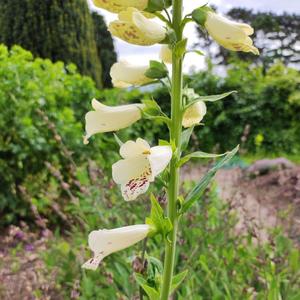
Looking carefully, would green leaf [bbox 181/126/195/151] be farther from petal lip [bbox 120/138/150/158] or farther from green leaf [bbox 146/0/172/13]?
green leaf [bbox 146/0/172/13]

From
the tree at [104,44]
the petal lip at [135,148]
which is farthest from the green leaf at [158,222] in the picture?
the tree at [104,44]

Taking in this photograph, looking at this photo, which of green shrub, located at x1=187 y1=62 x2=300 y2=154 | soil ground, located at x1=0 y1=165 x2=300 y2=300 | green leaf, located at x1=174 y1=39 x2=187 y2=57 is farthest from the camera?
green shrub, located at x1=187 y1=62 x2=300 y2=154

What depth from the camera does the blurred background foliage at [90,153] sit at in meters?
2.54

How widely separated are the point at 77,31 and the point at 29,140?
494 cm

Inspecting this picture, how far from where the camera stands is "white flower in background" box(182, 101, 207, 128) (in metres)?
1.39

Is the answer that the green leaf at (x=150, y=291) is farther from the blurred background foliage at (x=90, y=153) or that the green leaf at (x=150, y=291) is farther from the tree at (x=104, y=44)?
the tree at (x=104, y=44)

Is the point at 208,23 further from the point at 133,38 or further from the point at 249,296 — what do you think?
the point at 249,296

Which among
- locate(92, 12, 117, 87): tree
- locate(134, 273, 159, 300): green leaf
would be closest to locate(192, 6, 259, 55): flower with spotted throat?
locate(134, 273, 159, 300): green leaf

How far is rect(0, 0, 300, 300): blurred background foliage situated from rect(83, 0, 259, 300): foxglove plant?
159 millimetres

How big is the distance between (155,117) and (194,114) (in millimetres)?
140

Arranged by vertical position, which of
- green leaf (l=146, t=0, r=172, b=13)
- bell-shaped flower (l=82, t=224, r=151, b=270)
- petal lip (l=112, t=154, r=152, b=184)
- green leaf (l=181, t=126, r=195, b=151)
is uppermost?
green leaf (l=146, t=0, r=172, b=13)

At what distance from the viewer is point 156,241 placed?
3010 mm

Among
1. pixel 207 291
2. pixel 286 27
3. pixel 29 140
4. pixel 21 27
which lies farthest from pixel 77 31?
pixel 286 27

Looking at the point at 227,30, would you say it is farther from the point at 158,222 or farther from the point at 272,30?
the point at 272,30
